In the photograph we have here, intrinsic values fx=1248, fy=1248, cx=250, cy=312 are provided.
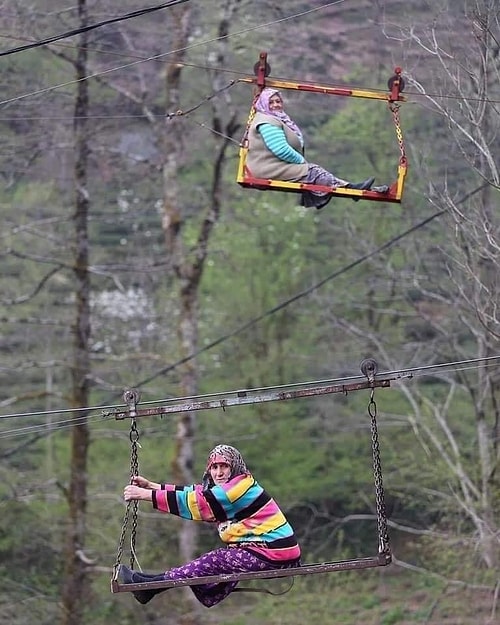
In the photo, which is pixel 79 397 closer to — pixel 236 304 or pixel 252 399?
pixel 236 304

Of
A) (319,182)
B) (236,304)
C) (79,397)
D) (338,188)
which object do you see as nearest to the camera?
(338,188)

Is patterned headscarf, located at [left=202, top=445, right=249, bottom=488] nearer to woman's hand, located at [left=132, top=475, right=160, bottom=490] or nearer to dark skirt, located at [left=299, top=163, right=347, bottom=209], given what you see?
woman's hand, located at [left=132, top=475, right=160, bottom=490]

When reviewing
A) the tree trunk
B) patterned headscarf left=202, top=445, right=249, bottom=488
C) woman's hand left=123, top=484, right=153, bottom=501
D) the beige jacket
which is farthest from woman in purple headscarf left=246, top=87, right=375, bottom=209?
the tree trunk

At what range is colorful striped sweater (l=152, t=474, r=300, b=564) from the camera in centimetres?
680

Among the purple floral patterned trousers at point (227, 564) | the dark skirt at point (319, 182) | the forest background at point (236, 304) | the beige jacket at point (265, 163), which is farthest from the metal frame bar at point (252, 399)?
the forest background at point (236, 304)

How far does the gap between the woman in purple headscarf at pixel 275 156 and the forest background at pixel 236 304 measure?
403 centimetres

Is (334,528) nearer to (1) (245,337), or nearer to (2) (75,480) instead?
(1) (245,337)

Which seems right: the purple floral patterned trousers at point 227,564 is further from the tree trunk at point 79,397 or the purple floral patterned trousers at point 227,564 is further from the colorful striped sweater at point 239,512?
the tree trunk at point 79,397

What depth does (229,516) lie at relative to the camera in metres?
6.90

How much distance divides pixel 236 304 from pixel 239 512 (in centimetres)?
1556

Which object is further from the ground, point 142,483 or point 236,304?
point 236,304

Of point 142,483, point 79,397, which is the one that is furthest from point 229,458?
point 79,397

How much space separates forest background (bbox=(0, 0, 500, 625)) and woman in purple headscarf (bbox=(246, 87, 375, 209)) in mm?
4028

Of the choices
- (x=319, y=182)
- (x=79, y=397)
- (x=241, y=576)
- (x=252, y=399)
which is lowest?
(x=241, y=576)
